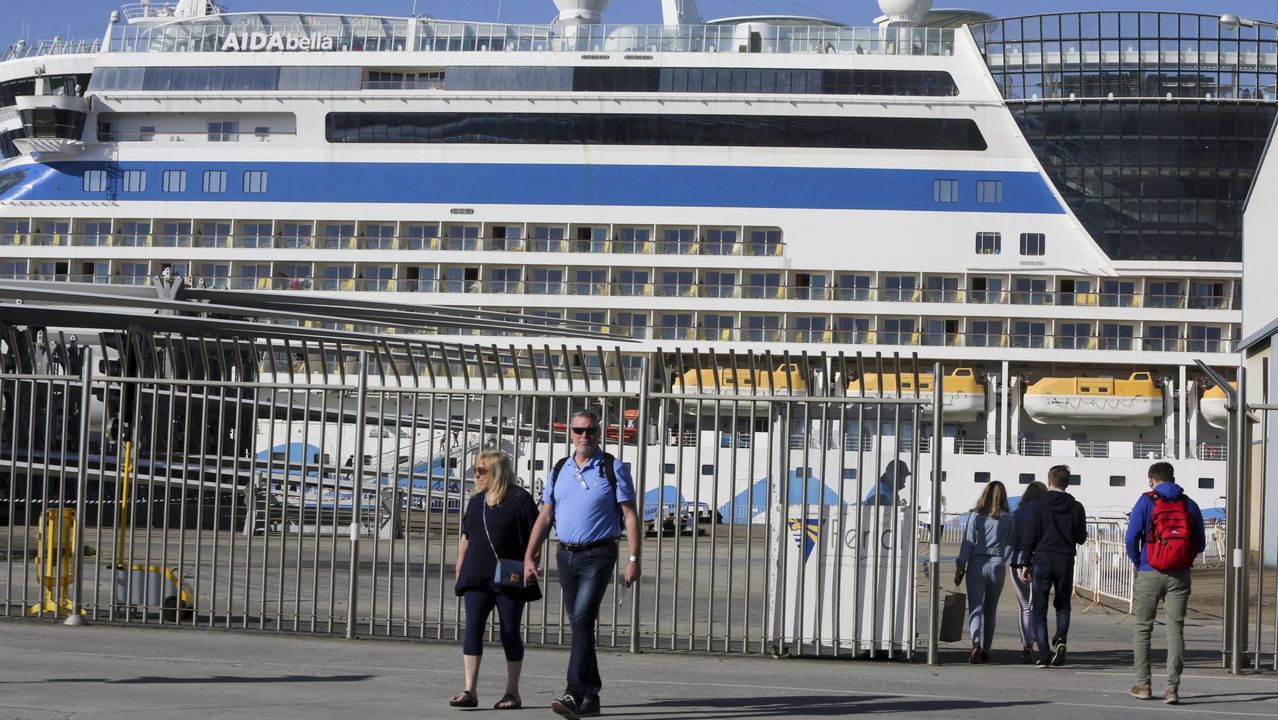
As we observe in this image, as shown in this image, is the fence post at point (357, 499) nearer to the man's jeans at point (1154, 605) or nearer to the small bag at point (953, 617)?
the small bag at point (953, 617)

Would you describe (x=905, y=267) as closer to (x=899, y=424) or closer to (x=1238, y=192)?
(x=1238, y=192)

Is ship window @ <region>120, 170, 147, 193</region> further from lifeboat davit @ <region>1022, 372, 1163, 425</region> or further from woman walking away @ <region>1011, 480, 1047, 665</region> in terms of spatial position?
woman walking away @ <region>1011, 480, 1047, 665</region>

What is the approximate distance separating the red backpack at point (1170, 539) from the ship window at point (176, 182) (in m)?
38.1

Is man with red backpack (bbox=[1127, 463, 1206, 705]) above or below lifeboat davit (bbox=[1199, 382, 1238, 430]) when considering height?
below

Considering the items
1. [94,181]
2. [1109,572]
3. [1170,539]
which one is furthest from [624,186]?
[1170,539]

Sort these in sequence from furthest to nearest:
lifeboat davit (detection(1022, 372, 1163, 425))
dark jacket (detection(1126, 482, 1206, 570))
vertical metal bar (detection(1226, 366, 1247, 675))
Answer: lifeboat davit (detection(1022, 372, 1163, 425)) → vertical metal bar (detection(1226, 366, 1247, 675)) → dark jacket (detection(1126, 482, 1206, 570))

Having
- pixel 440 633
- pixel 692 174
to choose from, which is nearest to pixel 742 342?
pixel 692 174

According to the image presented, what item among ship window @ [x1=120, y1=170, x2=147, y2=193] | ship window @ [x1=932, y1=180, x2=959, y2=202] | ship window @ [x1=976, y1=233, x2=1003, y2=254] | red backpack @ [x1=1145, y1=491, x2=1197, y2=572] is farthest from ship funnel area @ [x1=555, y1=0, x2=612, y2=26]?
red backpack @ [x1=1145, y1=491, x2=1197, y2=572]

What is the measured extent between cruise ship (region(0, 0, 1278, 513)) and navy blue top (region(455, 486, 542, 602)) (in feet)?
108

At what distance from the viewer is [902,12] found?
147ft

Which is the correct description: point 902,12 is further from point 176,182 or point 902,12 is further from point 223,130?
point 176,182

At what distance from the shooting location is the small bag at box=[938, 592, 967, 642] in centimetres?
1081

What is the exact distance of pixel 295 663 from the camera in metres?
9.38

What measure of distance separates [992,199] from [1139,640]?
34201 millimetres
